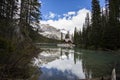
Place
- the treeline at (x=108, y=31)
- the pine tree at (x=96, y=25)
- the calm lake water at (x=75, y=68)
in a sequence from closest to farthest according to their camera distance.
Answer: the calm lake water at (x=75, y=68) < the treeline at (x=108, y=31) < the pine tree at (x=96, y=25)

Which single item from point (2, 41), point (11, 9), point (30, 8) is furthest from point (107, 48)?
point (2, 41)

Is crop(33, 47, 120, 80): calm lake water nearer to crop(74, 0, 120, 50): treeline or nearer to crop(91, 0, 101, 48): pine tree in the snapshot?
crop(74, 0, 120, 50): treeline

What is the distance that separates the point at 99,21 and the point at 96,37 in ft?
21.8

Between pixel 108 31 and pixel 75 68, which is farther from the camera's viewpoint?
pixel 108 31

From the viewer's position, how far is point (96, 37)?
155 feet

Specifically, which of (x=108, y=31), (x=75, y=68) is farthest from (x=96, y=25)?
(x=75, y=68)

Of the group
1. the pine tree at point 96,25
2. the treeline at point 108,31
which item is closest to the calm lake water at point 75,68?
the treeline at point 108,31

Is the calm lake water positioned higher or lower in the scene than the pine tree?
lower

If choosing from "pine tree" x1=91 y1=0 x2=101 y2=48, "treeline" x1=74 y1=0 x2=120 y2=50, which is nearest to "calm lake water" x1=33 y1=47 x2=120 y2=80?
"treeline" x1=74 y1=0 x2=120 y2=50

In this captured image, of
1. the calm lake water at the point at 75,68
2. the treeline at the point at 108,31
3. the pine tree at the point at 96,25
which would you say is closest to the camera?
the calm lake water at the point at 75,68

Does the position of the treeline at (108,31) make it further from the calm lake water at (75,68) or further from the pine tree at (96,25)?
the calm lake water at (75,68)

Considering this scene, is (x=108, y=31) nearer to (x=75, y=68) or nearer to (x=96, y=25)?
(x=96, y=25)

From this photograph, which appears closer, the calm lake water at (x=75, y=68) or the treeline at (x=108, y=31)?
the calm lake water at (x=75, y=68)

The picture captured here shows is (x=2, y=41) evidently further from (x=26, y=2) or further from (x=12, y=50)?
(x=26, y=2)
